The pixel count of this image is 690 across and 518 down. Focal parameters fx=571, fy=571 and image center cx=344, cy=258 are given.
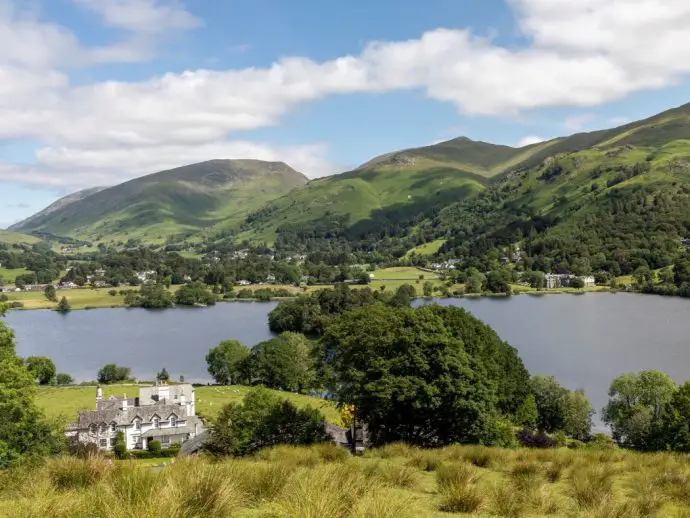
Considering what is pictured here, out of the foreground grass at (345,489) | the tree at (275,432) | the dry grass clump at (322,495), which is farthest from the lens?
the tree at (275,432)

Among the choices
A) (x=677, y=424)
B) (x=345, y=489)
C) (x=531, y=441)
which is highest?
(x=345, y=489)

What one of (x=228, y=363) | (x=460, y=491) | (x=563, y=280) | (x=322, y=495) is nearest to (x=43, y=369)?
(x=228, y=363)

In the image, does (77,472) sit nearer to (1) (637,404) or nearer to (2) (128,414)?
(2) (128,414)

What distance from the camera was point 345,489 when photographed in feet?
24.9

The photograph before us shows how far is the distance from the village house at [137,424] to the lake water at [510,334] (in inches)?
1343

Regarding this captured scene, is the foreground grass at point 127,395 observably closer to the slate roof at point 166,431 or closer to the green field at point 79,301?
the slate roof at point 166,431

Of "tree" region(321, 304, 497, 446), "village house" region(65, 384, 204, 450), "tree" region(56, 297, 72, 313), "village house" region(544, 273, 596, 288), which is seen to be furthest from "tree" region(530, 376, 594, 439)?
"tree" region(56, 297, 72, 313)

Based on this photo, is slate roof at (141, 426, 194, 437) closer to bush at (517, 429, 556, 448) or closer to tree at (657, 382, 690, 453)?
bush at (517, 429, 556, 448)

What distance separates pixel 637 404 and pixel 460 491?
48.9 metres

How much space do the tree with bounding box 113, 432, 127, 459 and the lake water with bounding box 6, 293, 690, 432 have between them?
37.1m

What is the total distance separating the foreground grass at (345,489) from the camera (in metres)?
6.73

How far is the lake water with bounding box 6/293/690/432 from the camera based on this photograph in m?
85.5

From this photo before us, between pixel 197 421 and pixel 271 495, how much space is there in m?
49.9

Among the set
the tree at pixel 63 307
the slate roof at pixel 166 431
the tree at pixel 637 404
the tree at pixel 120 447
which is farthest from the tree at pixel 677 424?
the tree at pixel 63 307
